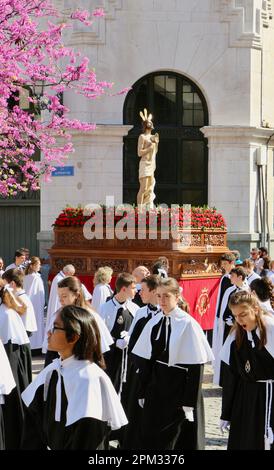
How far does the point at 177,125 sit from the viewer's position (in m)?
24.5

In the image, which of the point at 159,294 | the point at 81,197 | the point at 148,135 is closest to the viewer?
the point at 159,294

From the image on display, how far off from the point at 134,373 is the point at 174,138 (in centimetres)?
1592

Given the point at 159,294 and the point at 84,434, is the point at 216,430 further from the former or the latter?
the point at 84,434

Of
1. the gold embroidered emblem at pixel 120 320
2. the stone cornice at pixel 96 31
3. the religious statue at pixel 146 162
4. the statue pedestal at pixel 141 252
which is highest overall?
the stone cornice at pixel 96 31

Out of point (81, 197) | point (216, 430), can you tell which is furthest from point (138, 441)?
point (81, 197)

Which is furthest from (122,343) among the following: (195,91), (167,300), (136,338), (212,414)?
(195,91)

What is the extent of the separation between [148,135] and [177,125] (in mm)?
4325

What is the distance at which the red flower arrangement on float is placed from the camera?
1702 centimetres

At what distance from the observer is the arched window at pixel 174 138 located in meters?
24.2

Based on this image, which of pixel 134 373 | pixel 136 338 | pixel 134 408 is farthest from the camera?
pixel 134 373

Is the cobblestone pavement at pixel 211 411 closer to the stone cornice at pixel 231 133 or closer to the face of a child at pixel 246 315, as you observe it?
the face of a child at pixel 246 315

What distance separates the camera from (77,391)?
209 inches

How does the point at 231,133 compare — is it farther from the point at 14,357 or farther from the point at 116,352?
the point at 14,357

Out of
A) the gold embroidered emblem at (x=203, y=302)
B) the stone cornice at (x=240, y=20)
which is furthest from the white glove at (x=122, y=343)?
the stone cornice at (x=240, y=20)
